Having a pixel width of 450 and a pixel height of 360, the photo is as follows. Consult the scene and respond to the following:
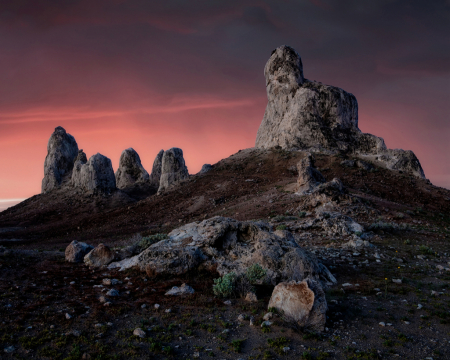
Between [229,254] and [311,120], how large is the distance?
174ft

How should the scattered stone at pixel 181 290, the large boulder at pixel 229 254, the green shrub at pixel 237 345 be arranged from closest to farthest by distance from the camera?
the green shrub at pixel 237 345 → the scattered stone at pixel 181 290 → the large boulder at pixel 229 254

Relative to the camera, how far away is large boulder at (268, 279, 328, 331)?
777 centimetres

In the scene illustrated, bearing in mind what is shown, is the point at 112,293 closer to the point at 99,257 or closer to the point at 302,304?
the point at 99,257

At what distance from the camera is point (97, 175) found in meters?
59.3

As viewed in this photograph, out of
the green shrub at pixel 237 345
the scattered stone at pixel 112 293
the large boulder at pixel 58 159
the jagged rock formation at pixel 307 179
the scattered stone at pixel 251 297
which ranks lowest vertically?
the green shrub at pixel 237 345

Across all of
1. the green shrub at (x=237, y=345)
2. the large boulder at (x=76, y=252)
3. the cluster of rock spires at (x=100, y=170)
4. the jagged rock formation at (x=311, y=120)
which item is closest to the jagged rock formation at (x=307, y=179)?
the jagged rock formation at (x=311, y=120)

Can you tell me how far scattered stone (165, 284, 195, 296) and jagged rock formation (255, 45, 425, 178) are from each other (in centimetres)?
4935

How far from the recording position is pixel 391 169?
159 ft

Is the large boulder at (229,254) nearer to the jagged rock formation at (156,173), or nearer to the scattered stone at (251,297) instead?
the scattered stone at (251,297)

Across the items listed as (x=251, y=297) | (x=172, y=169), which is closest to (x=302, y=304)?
(x=251, y=297)

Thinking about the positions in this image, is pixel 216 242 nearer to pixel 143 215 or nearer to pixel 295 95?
pixel 143 215

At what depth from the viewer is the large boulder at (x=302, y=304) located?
25.5 ft

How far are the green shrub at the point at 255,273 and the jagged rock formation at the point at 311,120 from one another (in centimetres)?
4746

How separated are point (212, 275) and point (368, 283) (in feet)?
20.9
